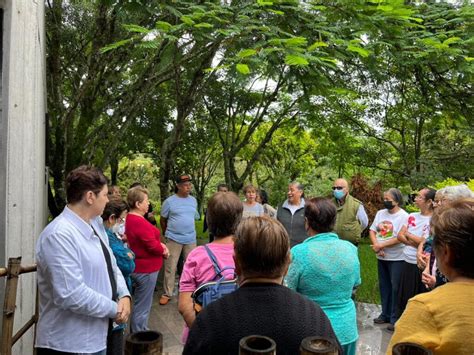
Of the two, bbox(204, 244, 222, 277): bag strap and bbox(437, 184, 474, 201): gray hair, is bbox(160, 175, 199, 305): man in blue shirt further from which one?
bbox(204, 244, 222, 277): bag strap

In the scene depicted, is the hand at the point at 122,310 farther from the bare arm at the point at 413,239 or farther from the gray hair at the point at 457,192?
the bare arm at the point at 413,239

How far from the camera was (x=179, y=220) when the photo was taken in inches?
252

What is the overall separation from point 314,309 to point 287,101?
47.5 ft

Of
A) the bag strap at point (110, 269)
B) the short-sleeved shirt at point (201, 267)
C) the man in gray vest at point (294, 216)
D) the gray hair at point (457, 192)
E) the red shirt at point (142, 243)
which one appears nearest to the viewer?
the short-sleeved shirt at point (201, 267)

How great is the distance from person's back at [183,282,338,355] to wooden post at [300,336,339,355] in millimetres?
439

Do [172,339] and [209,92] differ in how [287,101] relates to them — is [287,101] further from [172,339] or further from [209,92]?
[172,339]

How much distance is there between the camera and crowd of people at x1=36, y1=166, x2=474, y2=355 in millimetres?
1574

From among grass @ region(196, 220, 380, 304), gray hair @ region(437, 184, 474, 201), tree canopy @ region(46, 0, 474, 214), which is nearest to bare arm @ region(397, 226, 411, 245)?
gray hair @ region(437, 184, 474, 201)

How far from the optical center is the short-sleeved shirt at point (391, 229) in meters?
5.27

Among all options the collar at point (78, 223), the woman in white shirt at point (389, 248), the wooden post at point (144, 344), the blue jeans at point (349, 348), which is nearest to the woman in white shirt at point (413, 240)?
the woman in white shirt at point (389, 248)

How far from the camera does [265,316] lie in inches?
62.7

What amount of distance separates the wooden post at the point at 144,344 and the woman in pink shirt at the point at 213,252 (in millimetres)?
1351

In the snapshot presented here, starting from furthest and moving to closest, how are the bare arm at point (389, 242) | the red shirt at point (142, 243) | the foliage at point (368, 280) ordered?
the foliage at point (368, 280) → the bare arm at point (389, 242) → the red shirt at point (142, 243)

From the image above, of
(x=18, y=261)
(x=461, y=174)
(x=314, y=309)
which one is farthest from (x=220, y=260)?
(x=461, y=174)
